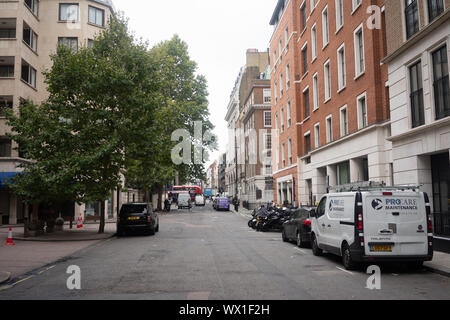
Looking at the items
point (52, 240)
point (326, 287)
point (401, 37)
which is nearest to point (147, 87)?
point (52, 240)

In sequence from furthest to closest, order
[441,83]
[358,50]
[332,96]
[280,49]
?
[280,49] < [332,96] < [358,50] < [441,83]

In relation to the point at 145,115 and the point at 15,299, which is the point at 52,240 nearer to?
the point at 145,115

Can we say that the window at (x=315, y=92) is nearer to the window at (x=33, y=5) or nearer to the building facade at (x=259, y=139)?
the window at (x=33, y=5)

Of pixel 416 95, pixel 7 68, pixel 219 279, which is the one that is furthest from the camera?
pixel 7 68

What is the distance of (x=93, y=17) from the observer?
1426 inches

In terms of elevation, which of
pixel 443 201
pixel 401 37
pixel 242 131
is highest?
pixel 242 131

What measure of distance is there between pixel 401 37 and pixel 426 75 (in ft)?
8.11

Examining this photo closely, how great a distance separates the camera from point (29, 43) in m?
32.9

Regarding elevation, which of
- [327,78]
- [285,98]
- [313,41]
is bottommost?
[327,78]

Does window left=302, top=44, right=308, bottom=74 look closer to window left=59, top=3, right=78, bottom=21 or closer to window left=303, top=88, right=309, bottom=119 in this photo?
window left=303, top=88, right=309, bottom=119

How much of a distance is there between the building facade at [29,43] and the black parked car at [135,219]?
856cm

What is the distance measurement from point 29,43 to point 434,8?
29.8 m

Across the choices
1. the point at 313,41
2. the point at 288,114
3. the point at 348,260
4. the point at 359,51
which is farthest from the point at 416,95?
the point at 288,114

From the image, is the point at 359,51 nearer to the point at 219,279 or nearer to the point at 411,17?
the point at 411,17
